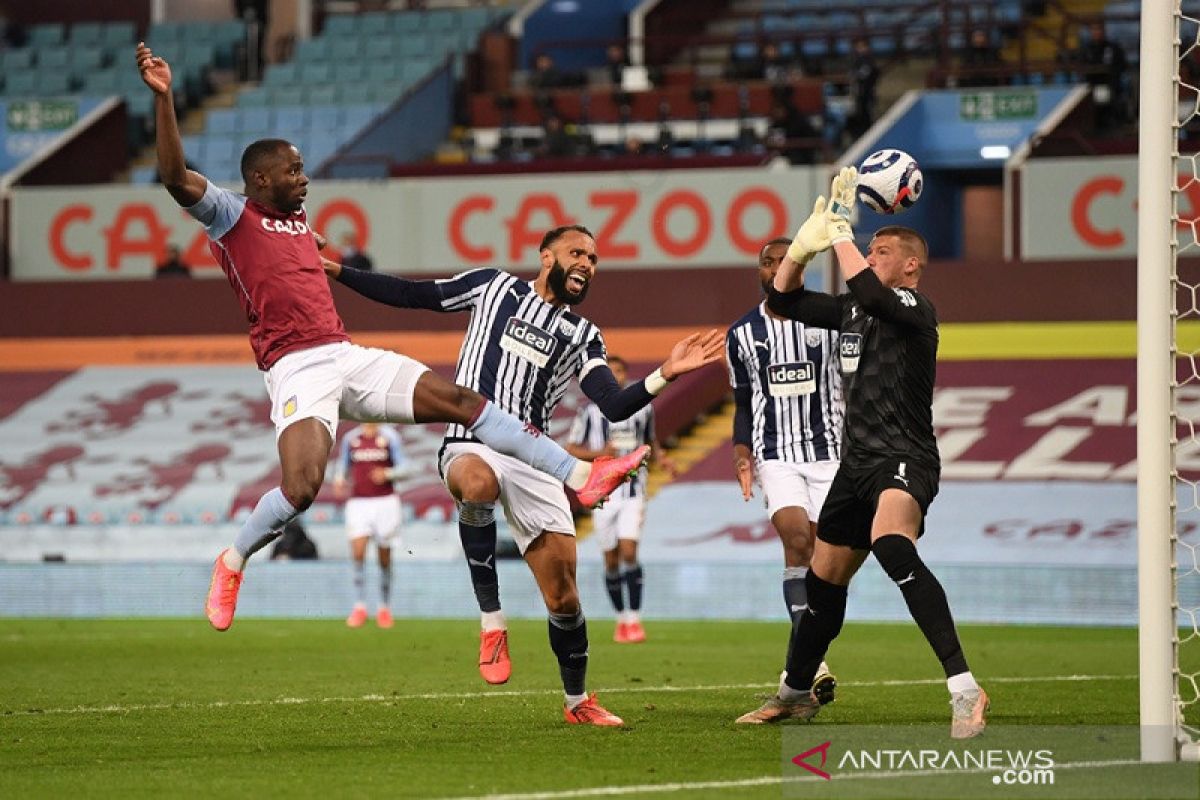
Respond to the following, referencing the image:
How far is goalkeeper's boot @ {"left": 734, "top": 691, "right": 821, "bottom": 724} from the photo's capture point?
8789 millimetres

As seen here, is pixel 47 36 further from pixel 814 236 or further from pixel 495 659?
pixel 814 236

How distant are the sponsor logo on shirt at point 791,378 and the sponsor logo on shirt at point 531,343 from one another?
1.97 metres

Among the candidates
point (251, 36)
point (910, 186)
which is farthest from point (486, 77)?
point (910, 186)

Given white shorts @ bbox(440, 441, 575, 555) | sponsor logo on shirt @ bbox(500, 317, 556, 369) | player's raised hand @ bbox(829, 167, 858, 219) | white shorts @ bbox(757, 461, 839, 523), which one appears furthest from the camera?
white shorts @ bbox(757, 461, 839, 523)

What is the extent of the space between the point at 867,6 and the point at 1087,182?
6428 millimetres

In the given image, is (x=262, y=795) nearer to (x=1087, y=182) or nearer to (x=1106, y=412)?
(x=1106, y=412)

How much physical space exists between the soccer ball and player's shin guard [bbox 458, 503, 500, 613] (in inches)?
85.4

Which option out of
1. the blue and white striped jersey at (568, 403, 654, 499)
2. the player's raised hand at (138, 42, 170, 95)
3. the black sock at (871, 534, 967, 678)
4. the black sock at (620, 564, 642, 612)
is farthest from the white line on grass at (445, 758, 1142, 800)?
the black sock at (620, 564, 642, 612)

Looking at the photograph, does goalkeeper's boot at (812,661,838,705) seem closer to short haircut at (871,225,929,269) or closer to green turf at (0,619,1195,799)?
green turf at (0,619,1195,799)

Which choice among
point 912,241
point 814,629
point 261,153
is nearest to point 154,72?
point 261,153

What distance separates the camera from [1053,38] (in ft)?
85.2

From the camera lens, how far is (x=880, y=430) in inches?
323

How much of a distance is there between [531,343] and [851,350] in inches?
58.8

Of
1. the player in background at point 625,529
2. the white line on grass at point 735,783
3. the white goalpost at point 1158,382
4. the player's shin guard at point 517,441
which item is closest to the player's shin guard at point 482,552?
the player's shin guard at point 517,441
